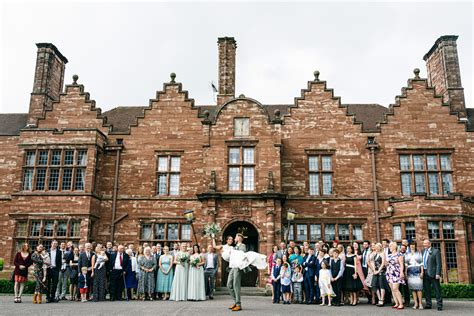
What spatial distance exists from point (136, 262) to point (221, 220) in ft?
22.8

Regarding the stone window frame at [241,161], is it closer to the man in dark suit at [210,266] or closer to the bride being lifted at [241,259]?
the man in dark suit at [210,266]

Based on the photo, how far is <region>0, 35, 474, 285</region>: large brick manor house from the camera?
22.5 meters

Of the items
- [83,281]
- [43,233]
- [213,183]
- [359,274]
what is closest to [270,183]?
[213,183]

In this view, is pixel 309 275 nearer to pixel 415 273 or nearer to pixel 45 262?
pixel 415 273

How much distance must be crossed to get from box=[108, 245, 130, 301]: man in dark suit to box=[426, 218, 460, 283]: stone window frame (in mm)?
14695

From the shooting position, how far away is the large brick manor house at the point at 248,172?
2245cm

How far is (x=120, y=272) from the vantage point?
50.9 ft

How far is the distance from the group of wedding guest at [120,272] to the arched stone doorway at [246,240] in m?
6.30

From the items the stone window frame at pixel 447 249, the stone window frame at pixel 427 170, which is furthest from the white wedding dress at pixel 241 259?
the stone window frame at pixel 427 170

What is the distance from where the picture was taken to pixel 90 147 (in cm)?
2359

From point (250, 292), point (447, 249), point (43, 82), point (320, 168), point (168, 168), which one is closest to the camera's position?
point (250, 292)

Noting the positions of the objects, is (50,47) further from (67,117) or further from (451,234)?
(451,234)

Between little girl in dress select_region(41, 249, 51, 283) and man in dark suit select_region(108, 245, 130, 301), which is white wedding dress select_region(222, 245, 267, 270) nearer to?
man in dark suit select_region(108, 245, 130, 301)

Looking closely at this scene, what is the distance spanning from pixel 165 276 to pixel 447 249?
1426 centimetres
